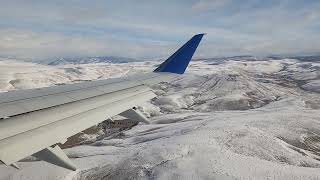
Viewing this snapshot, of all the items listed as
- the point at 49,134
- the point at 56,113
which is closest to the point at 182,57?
the point at 56,113

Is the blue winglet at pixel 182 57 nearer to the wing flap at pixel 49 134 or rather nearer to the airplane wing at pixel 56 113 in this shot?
the airplane wing at pixel 56 113

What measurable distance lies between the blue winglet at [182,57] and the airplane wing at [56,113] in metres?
0.06

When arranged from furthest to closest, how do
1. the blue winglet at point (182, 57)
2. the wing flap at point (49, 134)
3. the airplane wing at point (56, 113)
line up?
the blue winglet at point (182, 57), the airplane wing at point (56, 113), the wing flap at point (49, 134)

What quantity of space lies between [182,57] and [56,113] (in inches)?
401

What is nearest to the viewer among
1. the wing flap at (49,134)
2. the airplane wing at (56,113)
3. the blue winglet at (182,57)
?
the wing flap at (49,134)

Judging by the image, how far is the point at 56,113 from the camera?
11070 mm

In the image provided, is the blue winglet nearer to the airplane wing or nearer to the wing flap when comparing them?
the airplane wing

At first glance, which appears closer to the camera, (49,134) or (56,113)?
(49,134)

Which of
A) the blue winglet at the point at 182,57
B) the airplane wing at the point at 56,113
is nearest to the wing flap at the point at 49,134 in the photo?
the airplane wing at the point at 56,113

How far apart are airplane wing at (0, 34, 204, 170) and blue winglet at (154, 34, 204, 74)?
59mm

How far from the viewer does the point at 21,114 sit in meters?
10.2

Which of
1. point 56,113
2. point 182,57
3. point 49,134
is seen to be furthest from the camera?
point 182,57

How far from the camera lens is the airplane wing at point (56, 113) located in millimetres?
8602

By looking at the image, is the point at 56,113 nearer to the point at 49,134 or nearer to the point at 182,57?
the point at 49,134
